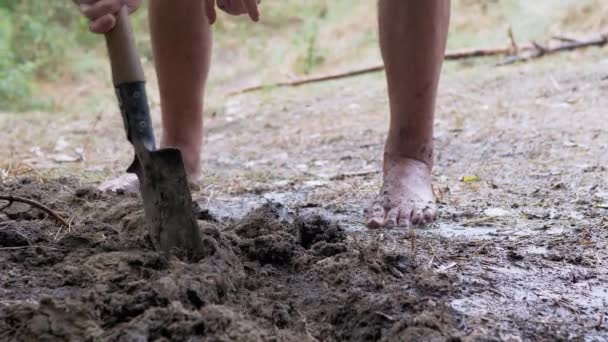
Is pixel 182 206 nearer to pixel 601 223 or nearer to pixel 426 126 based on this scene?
pixel 426 126

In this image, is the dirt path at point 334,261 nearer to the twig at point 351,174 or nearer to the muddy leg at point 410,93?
the twig at point 351,174

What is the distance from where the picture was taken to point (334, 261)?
1472mm

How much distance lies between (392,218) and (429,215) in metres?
0.11

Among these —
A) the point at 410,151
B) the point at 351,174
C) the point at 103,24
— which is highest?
the point at 103,24

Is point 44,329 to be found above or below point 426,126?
above

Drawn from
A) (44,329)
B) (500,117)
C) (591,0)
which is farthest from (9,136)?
(591,0)

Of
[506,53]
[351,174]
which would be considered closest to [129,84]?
[351,174]

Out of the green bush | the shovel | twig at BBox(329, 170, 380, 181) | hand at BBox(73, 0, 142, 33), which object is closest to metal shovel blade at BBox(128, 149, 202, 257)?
the shovel

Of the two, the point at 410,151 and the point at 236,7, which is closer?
the point at 236,7

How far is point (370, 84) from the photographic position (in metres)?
6.17

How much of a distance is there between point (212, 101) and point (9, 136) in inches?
88.1

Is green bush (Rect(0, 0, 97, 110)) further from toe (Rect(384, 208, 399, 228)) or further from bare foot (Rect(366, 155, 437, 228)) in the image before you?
toe (Rect(384, 208, 399, 228))

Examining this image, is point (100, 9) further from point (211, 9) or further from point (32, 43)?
point (32, 43)

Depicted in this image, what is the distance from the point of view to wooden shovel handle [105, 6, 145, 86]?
1428 millimetres
